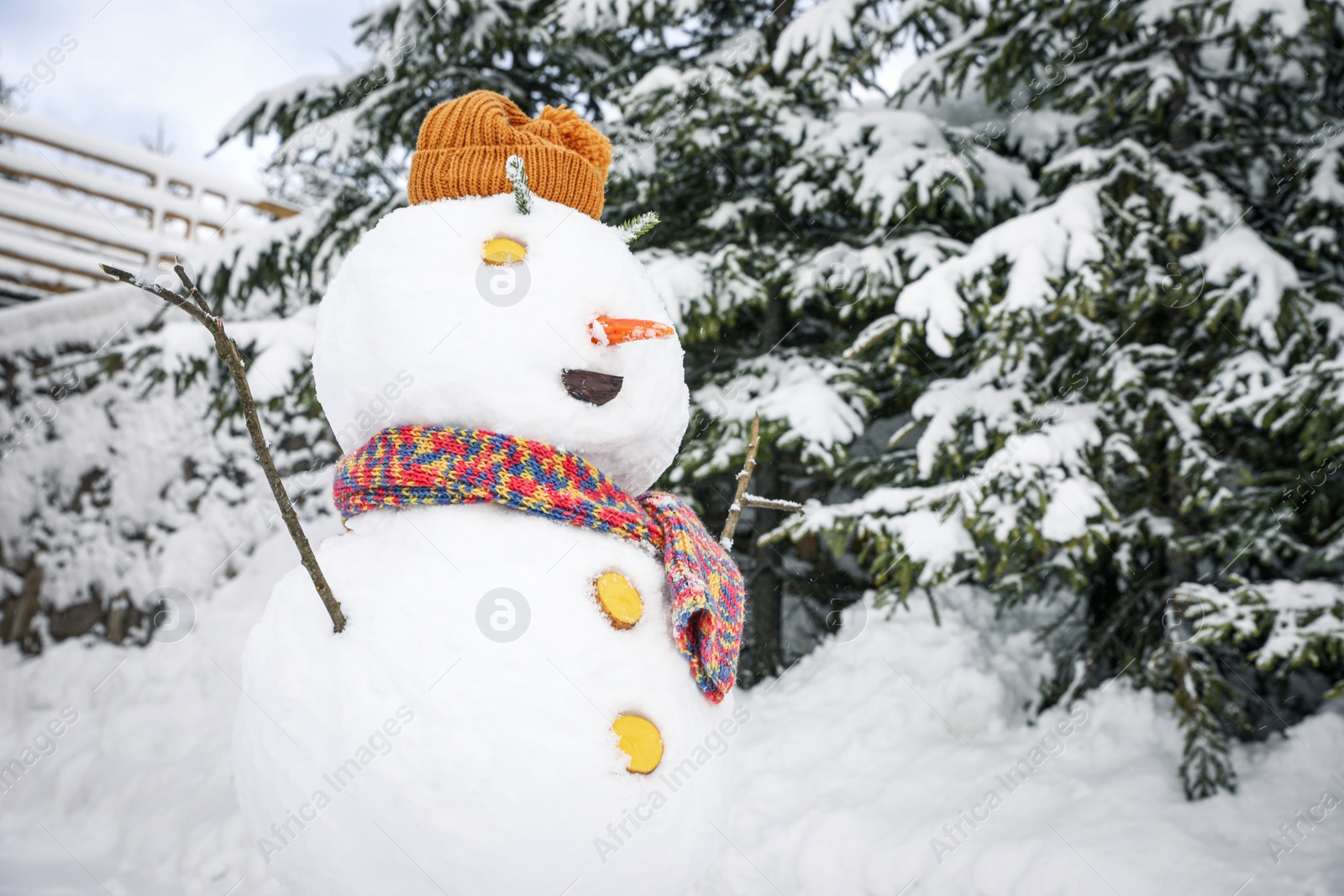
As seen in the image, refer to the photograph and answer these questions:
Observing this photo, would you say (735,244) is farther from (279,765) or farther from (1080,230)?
(279,765)

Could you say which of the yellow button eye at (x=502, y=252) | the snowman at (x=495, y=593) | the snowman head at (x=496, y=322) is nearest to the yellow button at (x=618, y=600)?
the snowman at (x=495, y=593)

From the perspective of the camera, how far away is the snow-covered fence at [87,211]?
6.50 meters

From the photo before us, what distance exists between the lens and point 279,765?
1.39 meters

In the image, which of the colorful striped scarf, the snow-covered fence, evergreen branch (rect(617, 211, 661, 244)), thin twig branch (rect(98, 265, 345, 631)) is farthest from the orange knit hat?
the snow-covered fence

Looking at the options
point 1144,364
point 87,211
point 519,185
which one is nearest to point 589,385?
point 519,185

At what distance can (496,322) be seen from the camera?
1527 mm

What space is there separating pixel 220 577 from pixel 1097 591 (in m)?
6.03

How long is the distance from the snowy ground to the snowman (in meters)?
2.06

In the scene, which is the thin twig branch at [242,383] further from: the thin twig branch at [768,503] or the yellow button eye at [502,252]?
the thin twig branch at [768,503]

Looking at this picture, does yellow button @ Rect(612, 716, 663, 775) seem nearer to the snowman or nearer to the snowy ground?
the snowman

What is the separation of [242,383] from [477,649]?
57cm

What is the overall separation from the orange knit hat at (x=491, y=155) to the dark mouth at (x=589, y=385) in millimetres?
453

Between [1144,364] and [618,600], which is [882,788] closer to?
[1144,364]

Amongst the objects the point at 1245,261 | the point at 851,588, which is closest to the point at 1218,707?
the point at 1245,261
